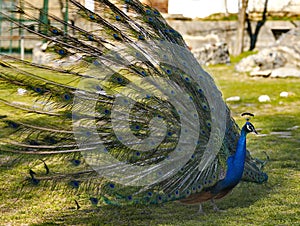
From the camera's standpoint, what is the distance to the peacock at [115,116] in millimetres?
3795

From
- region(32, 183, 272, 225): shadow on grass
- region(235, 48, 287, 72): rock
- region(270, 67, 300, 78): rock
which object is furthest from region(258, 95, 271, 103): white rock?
region(32, 183, 272, 225): shadow on grass

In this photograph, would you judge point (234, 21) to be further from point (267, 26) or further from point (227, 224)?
point (227, 224)

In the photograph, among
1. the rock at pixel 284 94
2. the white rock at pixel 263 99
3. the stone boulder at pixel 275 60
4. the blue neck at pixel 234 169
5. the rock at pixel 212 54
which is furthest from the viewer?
the rock at pixel 212 54

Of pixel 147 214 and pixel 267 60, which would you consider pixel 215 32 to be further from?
pixel 147 214

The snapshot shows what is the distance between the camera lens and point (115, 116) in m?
3.96

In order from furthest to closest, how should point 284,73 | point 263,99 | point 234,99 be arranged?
1. point 284,73
2. point 234,99
3. point 263,99

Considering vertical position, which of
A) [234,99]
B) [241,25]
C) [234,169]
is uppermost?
[241,25]

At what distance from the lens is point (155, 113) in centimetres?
402

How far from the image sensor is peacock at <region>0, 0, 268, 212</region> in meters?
3.79

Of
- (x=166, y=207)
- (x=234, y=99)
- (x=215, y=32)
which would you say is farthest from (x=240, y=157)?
(x=215, y=32)

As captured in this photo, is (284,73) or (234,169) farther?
(284,73)

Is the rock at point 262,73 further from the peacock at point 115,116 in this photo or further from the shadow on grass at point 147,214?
the peacock at point 115,116

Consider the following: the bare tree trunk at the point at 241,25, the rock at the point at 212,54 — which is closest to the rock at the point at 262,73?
the rock at the point at 212,54

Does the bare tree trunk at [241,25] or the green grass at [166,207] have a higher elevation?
the bare tree trunk at [241,25]
